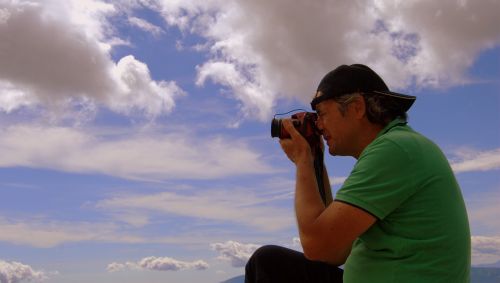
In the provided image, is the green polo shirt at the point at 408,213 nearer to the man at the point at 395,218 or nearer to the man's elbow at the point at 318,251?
the man at the point at 395,218

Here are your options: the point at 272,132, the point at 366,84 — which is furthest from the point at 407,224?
the point at 272,132

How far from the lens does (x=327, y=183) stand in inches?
186

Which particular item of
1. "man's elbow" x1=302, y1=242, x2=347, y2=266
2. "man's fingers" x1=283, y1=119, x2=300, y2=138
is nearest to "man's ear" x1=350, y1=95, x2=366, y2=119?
"man's fingers" x1=283, y1=119, x2=300, y2=138

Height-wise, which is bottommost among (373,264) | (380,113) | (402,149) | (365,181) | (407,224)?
(373,264)

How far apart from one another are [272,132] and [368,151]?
3.93 feet

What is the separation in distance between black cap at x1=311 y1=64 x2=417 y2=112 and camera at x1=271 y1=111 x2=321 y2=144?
289mm

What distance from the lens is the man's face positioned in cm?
372

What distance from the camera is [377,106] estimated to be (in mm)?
3693

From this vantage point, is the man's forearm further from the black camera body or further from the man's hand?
the black camera body

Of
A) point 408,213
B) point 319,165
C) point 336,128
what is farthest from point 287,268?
point 408,213

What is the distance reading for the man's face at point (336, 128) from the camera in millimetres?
3721

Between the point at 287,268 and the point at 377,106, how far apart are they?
1478mm

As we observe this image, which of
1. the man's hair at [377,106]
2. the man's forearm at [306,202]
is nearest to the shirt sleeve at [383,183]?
the man's forearm at [306,202]

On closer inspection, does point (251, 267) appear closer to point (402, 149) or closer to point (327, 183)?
point (327, 183)
